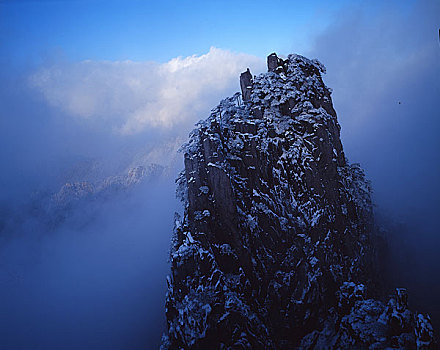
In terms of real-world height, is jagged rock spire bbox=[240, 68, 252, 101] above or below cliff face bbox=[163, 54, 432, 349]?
above

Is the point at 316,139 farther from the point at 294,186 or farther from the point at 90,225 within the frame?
the point at 90,225

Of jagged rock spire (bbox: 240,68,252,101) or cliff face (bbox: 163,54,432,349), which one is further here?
jagged rock spire (bbox: 240,68,252,101)

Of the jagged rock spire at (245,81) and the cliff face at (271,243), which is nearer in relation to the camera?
the cliff face at (271,243)

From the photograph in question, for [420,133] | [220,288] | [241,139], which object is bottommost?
[220,288]

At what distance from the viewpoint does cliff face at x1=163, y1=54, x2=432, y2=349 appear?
20.6 meters

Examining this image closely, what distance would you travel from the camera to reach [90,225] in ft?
440

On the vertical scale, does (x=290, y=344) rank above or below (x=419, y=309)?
below

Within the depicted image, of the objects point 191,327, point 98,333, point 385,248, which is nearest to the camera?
point 191,327

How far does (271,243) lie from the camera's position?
23812mm

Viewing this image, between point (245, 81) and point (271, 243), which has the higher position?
Result: point (245, 81)

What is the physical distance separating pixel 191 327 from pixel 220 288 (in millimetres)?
4036

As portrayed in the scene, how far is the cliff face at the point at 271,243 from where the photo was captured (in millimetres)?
20578

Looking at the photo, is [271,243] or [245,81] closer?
[271,243]

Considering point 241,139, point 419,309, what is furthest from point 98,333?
point 419,309
